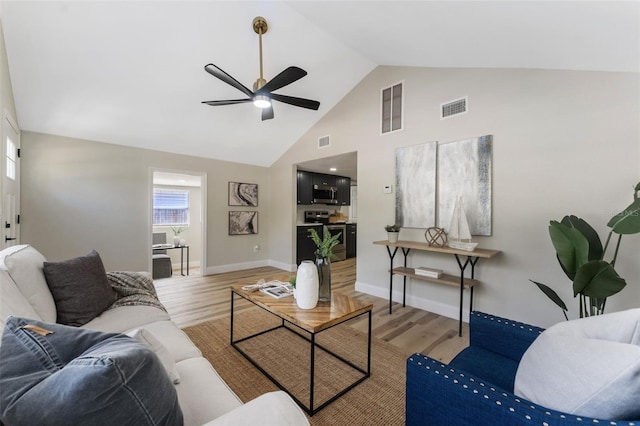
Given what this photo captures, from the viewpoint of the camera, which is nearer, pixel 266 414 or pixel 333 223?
pixel 266 414

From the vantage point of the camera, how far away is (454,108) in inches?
122

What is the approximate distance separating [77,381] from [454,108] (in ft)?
12.0

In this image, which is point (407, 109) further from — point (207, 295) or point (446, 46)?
point (207, 295)

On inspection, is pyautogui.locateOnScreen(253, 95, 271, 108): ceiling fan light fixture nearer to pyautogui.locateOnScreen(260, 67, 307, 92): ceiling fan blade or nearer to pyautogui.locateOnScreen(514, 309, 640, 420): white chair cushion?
pyautogui.locateOnScreen(260, 67, 307, 92): ceiling fan blade

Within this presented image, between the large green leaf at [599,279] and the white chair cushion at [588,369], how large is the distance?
3.17 ft

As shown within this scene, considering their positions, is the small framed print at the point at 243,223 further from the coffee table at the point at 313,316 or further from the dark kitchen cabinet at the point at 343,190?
the coffee table at the point at 313,316

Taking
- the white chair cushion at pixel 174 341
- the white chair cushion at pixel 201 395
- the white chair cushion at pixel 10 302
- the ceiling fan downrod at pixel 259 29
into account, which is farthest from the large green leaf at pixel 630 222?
the white chair cushion at pixel 10 302

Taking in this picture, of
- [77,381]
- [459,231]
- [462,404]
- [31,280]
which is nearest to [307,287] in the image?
[462,404]

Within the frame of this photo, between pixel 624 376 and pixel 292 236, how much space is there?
4999mm

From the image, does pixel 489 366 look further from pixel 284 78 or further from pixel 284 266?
pixel 284 266

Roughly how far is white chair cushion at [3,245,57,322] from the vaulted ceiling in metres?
2.18

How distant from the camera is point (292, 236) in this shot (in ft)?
18.1

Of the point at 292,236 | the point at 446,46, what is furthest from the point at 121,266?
the point at 446,46

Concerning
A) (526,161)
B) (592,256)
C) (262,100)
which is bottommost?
(592,256)
